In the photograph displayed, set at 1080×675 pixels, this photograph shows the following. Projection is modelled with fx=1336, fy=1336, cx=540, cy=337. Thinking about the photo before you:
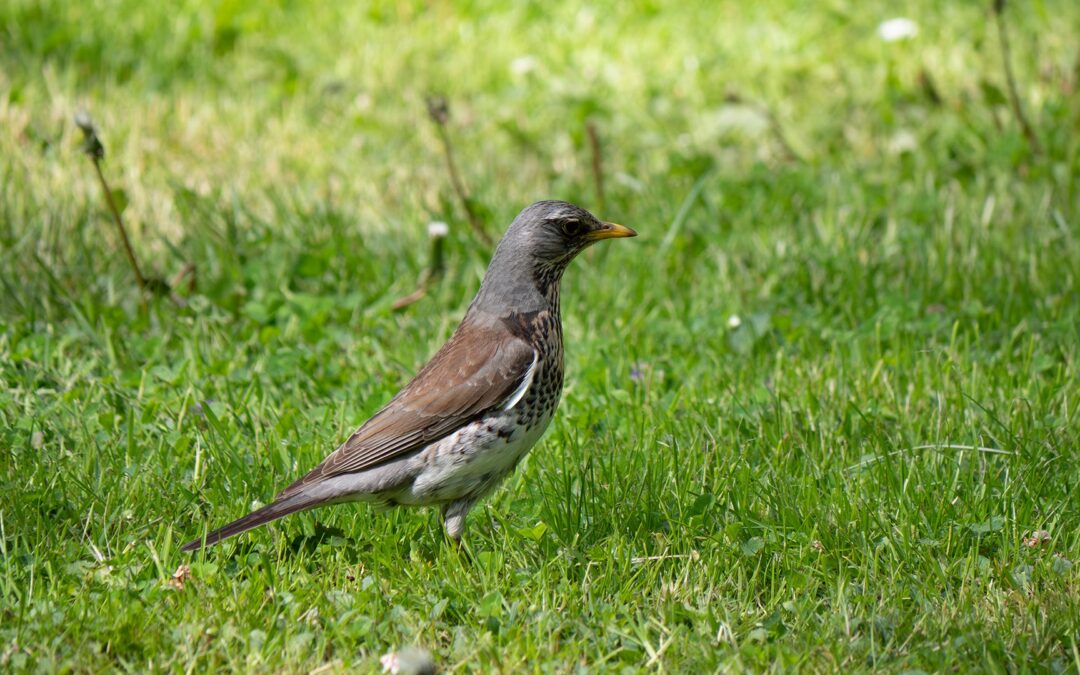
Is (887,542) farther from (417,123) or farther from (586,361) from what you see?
(417,123)

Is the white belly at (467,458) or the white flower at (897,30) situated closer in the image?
the white belly at (467,458)

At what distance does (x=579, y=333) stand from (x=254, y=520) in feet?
7.08

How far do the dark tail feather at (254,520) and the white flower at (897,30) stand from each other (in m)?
5.62

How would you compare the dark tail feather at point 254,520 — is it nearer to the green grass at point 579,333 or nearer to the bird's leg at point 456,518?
the green grass at point 579,333

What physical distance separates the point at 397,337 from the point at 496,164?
1.96 metres

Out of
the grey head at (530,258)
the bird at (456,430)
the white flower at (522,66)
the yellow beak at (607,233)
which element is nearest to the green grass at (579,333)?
the white flower at (522,66)

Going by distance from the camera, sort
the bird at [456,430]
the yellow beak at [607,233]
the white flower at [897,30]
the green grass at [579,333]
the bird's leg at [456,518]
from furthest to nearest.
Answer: the white flower at [897,30] < the yellow beak at [607,233] < the bird's leg at [456,518] < the bird at [456,430] < the green grass at [579,333]

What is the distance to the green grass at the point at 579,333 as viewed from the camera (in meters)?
3.54

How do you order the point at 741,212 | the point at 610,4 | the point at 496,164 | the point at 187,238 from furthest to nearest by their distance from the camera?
the point at 610,4 → the point at 496,164 → the point at 741,212 → the point at 187,238

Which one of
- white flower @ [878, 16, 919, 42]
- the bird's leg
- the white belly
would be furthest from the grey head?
white flower @ [878, 16, 919, 42]

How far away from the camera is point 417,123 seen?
758cm

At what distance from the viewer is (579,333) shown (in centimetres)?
552

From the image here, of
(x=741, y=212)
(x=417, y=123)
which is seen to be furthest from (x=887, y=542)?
(x=417, y=123)

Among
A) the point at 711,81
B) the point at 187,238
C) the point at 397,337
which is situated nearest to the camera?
the point at 397,337
